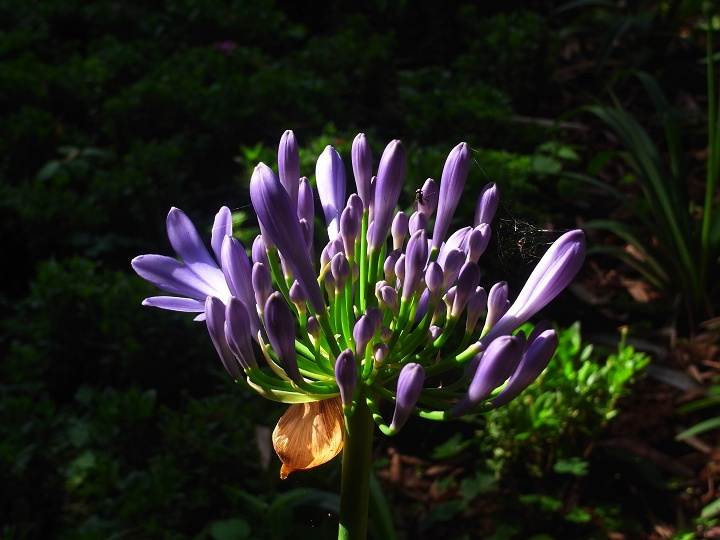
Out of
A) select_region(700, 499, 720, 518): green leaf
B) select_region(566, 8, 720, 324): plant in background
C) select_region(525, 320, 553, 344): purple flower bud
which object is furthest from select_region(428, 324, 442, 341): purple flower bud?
select_region(566, 8, 720, 324): plant in background

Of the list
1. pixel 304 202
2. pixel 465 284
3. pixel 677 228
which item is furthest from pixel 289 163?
pixel 677 228

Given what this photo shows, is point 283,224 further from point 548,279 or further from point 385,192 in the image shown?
point 548,279

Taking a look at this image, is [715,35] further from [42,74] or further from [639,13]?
[42,74]

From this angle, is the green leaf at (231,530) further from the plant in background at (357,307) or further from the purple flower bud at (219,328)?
the purple flower bud at (219,328)

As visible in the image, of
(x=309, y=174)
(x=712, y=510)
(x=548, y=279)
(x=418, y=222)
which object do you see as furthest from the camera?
(x=309, y=174)

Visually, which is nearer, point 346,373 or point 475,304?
point 346,373

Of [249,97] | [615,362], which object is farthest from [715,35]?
[615,362]
